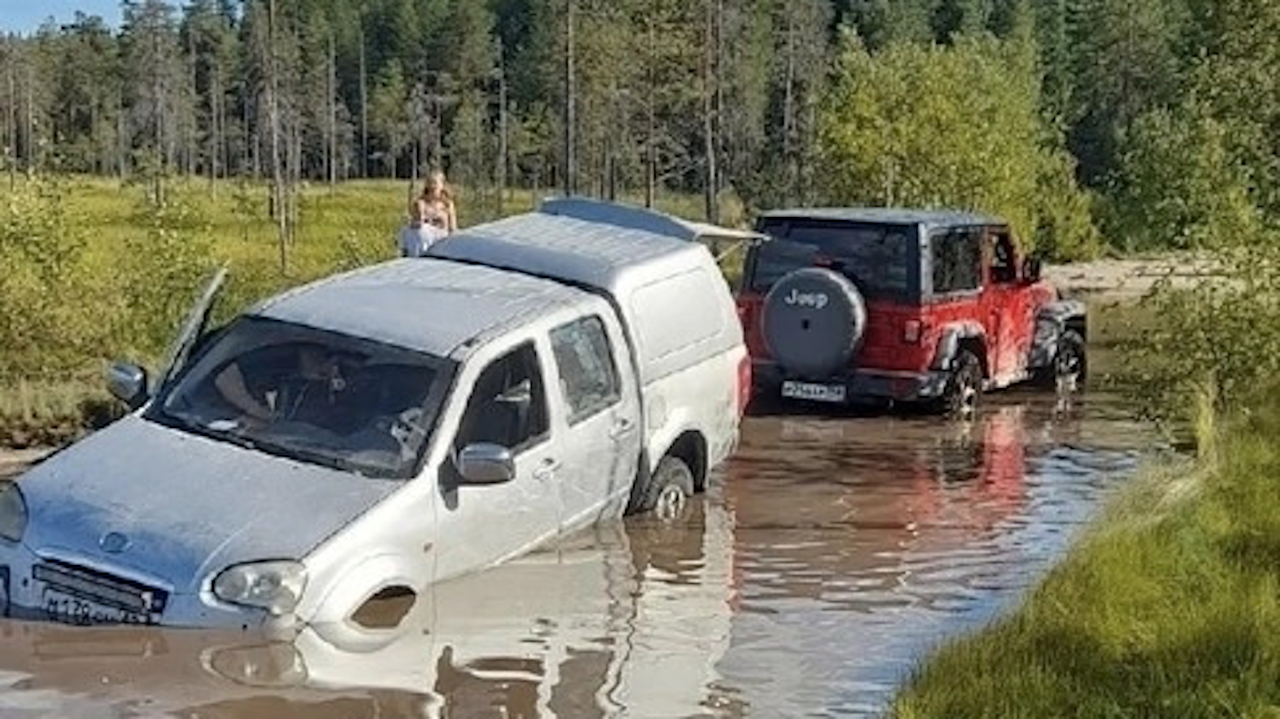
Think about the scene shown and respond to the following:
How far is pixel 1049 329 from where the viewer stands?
763 inches

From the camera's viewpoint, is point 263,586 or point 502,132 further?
point 502,132

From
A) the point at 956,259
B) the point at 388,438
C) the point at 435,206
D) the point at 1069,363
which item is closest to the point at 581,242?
the point at 388,438

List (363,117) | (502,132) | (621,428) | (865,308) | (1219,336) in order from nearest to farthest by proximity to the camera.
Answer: (621,428) → (1219,336) → (865,308) → (502,132) → (363,117)

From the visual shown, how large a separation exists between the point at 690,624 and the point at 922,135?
29236 millimetres

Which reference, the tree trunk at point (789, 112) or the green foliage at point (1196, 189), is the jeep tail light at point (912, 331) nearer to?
the green foliage at point (1196, 189)

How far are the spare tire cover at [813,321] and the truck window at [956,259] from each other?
84 centimetres

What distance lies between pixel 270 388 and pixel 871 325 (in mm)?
7973

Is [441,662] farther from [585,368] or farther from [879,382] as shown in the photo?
[879,382]

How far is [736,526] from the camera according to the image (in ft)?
38.2

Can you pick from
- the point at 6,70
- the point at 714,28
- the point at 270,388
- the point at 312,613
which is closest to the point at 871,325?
the point at 270,388

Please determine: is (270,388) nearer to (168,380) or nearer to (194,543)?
(168,380)

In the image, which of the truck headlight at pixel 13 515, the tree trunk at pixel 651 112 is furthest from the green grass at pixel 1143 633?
the tree trunk at pixel 651 112

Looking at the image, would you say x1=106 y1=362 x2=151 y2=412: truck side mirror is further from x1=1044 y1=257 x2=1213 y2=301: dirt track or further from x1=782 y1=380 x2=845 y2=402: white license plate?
x1=1044 y1=257 x2=1213 y2=301: dirt track

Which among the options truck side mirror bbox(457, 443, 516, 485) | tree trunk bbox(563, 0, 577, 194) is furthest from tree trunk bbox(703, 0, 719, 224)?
truck side mirror bbox(457, 443, 516, 485)
